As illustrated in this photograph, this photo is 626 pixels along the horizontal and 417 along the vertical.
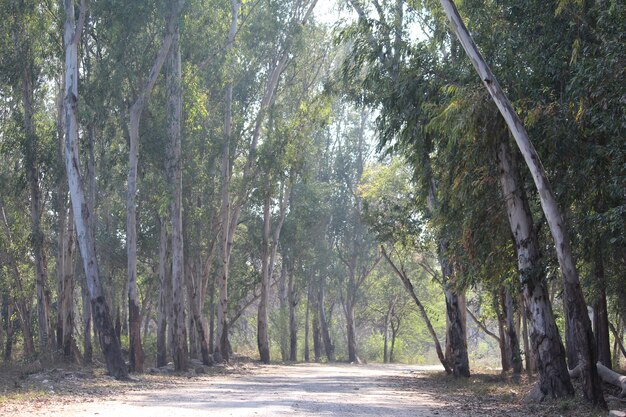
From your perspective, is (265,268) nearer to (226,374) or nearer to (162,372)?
(226,374)

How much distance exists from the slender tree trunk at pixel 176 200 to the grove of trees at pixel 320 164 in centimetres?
8

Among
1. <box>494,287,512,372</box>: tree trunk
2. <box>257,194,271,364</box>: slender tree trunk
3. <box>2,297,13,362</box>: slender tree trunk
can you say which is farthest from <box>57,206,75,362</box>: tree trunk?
<box>494,287,512,372</box>: tree trunk

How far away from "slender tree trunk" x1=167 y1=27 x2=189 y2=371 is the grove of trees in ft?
0.25

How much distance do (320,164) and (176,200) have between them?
2882 cm

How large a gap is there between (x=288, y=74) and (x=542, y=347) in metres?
28.6

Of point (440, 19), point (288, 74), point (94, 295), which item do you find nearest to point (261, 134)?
point (288, 74)

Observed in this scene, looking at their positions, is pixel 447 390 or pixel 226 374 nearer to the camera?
pixel 447 390

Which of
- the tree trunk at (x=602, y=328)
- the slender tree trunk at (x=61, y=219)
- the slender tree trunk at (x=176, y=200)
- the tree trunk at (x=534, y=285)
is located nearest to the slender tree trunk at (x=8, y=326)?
the slender tree trunk at (x=61, y=219)

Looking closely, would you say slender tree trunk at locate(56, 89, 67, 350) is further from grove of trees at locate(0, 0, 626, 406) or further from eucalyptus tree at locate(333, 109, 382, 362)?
eucalyptus tree at locate(333, 109, 382, 362)

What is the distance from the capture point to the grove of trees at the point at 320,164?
43.3 feet

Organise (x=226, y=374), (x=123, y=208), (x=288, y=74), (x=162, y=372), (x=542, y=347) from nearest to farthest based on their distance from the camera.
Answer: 1. (x=542, y=347)
2. (x=162, y=372)
3. (x=226, y=374)
4. (x=123, y=208)
5. (x=288, y=74)

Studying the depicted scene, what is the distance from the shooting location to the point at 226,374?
97.1 feet

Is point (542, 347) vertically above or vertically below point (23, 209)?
below

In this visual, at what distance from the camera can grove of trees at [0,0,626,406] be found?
13.2 m
